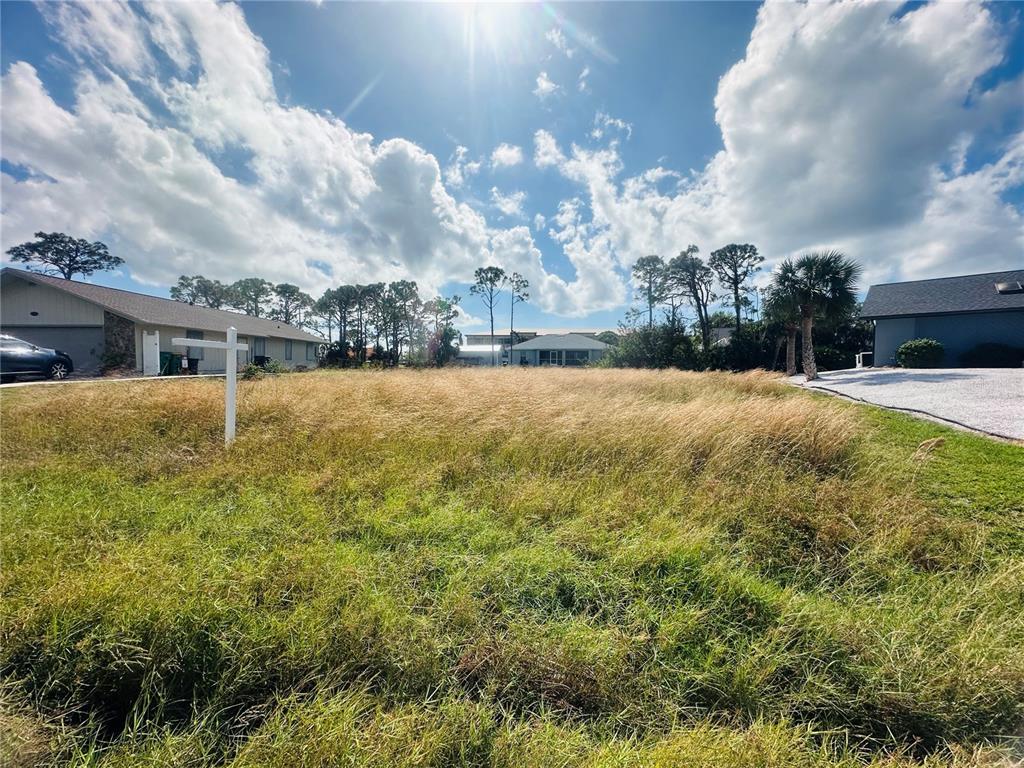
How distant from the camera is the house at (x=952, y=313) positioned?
1762 centimetres

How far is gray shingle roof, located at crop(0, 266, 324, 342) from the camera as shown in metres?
16.8

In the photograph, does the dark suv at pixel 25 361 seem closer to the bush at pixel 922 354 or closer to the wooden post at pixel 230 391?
the wooden post at pixel 230 391

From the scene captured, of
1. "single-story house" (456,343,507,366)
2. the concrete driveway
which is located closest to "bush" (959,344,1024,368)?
the concrete driveway

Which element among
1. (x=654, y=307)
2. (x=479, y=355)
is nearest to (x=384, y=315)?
(x=479, y=355)

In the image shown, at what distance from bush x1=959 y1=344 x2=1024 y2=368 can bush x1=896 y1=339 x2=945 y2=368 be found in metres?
1.22

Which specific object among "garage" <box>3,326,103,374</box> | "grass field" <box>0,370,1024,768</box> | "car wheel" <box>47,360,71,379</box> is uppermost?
"garage" <box>3,326,103,374</box>

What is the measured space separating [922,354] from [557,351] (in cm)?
2843

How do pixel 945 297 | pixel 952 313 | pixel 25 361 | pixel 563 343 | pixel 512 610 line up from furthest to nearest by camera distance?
pixel 563 343
pixel 945 297
pixel 952 313
pixel 25 361
pixel 512 610

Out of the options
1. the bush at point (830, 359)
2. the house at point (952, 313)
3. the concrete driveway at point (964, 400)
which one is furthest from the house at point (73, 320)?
the bush at point (830, 359)

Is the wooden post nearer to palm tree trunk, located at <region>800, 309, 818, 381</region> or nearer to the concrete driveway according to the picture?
the concrete driveway

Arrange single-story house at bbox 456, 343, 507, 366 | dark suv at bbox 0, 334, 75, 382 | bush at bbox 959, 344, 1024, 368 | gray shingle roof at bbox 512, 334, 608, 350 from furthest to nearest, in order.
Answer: single-story house at bbox 456, 343, 507, 366
gray shingle roof at bbox 512, 334, 608, 350
bush at bbox 959, 344, 1024, 368
dark suv at bbox 0, 334, 75, 382

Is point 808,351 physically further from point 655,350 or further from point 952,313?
point 655,350

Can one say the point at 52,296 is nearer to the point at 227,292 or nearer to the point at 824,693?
the point at 824,693

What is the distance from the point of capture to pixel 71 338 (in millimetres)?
17109
